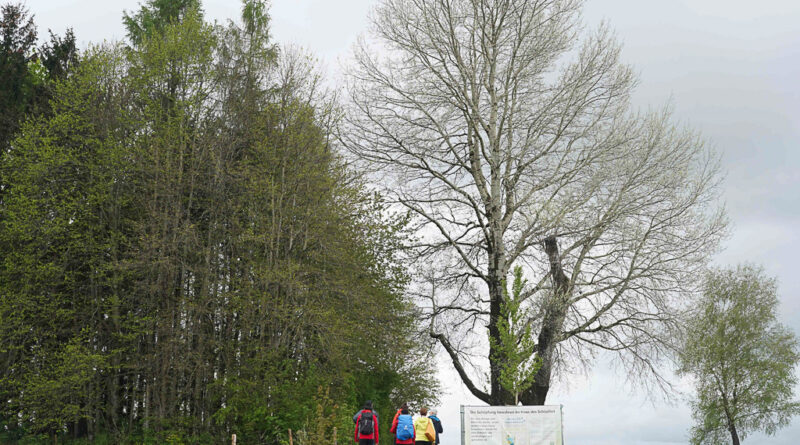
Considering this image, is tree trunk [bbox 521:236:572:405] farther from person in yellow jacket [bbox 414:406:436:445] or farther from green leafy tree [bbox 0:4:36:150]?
green leafy tree [bbox 0:4:36:150]

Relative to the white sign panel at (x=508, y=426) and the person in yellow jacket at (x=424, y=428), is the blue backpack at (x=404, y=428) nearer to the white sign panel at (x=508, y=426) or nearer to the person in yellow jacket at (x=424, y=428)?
the person in yellow jacket at (x=424, y=428)

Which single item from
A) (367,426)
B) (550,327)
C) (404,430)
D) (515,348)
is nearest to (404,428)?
(404,430)

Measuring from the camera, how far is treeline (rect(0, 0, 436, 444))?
802 inches

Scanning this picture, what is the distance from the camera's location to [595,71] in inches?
883

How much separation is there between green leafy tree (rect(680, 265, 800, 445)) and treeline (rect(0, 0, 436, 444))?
768 inches

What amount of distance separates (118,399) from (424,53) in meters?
14.3

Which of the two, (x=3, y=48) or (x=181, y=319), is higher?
(x=3, y=48)

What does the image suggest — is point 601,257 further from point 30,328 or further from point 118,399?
point 30,328

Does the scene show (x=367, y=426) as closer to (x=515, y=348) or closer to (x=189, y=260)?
(x=515, y=348)

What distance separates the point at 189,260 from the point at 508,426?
11.1 metres

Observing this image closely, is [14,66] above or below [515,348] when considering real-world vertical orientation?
above

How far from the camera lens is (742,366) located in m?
36.7

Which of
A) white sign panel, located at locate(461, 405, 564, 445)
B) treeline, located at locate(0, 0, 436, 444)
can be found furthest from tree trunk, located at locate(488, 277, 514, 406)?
white sign panel, located at locate(461, 405, 564, 445)

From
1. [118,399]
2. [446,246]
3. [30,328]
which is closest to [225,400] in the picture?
[118,399]
